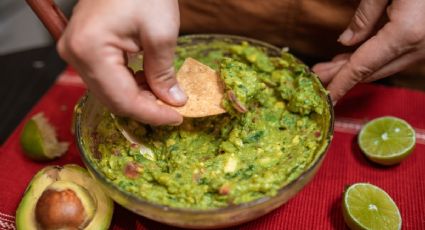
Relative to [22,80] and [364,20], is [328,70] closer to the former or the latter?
[364,20]

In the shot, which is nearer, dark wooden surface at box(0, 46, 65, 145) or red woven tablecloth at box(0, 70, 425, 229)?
red woven tablecloth at box(0, 70, 425, 229)

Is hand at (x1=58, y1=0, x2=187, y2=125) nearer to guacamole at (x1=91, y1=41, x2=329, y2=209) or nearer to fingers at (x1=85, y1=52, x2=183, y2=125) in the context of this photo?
fingers at (x1=85, y1=52, x2=183, y2=125)

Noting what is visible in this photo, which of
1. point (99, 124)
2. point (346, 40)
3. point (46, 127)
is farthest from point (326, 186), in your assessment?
point (46, 127)

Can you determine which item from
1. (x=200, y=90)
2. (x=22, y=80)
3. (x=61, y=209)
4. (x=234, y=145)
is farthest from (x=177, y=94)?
(x=22, y=80)

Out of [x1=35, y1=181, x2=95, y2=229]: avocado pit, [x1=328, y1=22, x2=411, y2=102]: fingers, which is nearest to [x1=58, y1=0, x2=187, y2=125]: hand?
[x1=35, y1=181, x2=95, y2=229]: avocado pit

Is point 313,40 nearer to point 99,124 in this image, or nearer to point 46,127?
point 99,124

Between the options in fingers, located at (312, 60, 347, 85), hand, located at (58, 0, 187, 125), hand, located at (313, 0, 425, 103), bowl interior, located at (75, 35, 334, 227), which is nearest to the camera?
hand, located at (58, 0, 187, 125)
